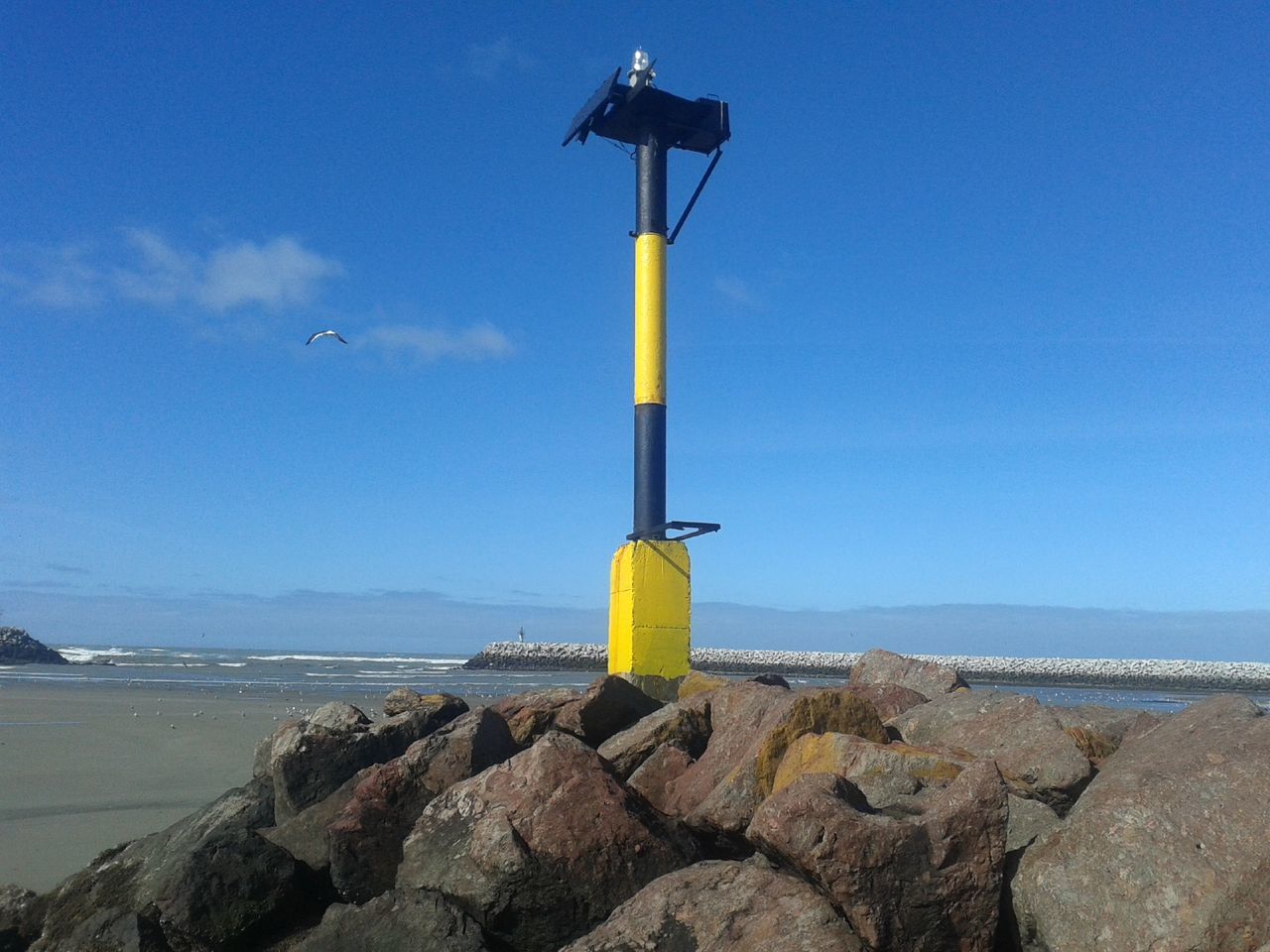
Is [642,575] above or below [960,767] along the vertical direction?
above

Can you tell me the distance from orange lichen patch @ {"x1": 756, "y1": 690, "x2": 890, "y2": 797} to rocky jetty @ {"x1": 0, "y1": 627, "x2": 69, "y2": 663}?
176 ft

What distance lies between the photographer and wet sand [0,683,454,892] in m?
8.70

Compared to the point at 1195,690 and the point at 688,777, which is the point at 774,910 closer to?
the point at 688,777

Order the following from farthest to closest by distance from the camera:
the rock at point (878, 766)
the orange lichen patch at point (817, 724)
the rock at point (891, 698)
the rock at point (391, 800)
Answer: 1. the rock at point (891, 698)
2. the rock at point (391, 800)
3. the orange lichen patch at point (817, 724)
4. the rock at point (878, 766)

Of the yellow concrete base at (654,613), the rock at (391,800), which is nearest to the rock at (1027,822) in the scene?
the rock at (391,800)

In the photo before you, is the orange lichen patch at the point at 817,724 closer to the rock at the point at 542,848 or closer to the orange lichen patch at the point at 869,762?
the orange lichen patch at the point at 869,762

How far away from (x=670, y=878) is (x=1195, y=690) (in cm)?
5108

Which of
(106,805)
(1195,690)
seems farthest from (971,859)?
(1195,690)

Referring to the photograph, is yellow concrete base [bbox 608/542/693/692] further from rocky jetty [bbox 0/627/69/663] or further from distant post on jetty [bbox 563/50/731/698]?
rocky jetty [bbox 0/627/69/663]

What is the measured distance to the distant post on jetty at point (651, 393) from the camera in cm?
1159

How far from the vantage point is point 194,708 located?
2056 centimetres

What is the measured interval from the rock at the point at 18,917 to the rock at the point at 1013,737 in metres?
5.50

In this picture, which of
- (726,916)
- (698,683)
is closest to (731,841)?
(726,916)

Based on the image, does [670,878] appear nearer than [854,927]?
No
